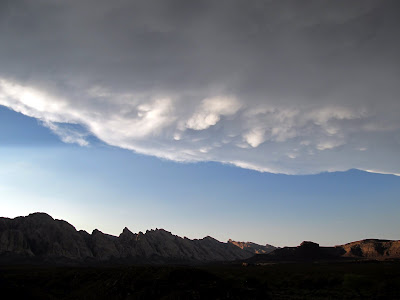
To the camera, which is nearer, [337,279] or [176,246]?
[337,279]

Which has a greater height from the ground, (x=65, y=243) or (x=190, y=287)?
(x=190, y=287)

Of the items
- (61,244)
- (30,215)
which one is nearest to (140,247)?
(61,244)

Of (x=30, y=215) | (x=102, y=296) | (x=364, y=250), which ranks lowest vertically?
(x=364, y=250)

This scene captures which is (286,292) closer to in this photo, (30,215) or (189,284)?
(189,284)

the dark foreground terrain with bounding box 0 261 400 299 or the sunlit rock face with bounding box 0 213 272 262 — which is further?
the sunlit rock face with bounding box 0 213 272 262

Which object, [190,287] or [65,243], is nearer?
[190,287]

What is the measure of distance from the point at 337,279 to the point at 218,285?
78.8 feet

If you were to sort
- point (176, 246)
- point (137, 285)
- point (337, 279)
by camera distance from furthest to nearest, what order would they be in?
point (176, 246) → point (337, 279) → point (137, 285)

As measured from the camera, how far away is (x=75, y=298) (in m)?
33.7

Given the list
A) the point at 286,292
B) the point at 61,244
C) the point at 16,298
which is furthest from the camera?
the point at 61,244

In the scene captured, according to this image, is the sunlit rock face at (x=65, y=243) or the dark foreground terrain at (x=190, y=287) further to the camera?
the sunlit rock face at (x=65, y=243)

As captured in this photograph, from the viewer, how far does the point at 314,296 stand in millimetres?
34312

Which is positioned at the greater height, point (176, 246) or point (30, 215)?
point (30, 215)

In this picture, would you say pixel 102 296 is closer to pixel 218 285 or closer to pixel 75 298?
pixel 75 298
